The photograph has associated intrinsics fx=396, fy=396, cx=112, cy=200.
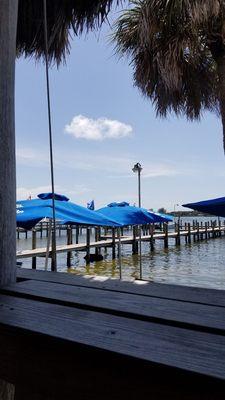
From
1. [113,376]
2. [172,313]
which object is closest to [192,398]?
[113,376]

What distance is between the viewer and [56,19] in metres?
3.34

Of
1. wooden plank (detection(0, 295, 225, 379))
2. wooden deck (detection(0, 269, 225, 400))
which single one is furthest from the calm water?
wooden plank (detection(0, 295, 225, 379))

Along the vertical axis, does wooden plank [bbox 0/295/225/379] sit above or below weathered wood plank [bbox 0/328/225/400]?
above

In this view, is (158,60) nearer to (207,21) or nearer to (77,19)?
(207,21)

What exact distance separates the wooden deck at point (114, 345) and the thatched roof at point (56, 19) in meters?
2.47

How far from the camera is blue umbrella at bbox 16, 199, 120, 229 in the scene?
35.1 ft

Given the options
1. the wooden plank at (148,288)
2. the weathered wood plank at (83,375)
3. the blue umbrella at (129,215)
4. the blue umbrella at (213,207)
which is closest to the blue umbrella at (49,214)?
the blue umbrella at (129,215)

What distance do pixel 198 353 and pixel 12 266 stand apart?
1.22 meters

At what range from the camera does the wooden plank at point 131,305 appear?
4.55 feet

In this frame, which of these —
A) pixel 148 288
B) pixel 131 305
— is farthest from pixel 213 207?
pixel 131 305

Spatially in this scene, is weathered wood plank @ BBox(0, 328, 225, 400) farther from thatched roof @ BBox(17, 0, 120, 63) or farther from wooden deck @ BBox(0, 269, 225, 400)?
thatched roof @ BBox(17, 0, 120, 63)

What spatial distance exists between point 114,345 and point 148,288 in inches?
33.0

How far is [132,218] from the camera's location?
13.8 meters

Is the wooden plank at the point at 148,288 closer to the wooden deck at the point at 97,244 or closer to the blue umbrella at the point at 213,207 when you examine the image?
the blue umbrella at the point at 213,207
